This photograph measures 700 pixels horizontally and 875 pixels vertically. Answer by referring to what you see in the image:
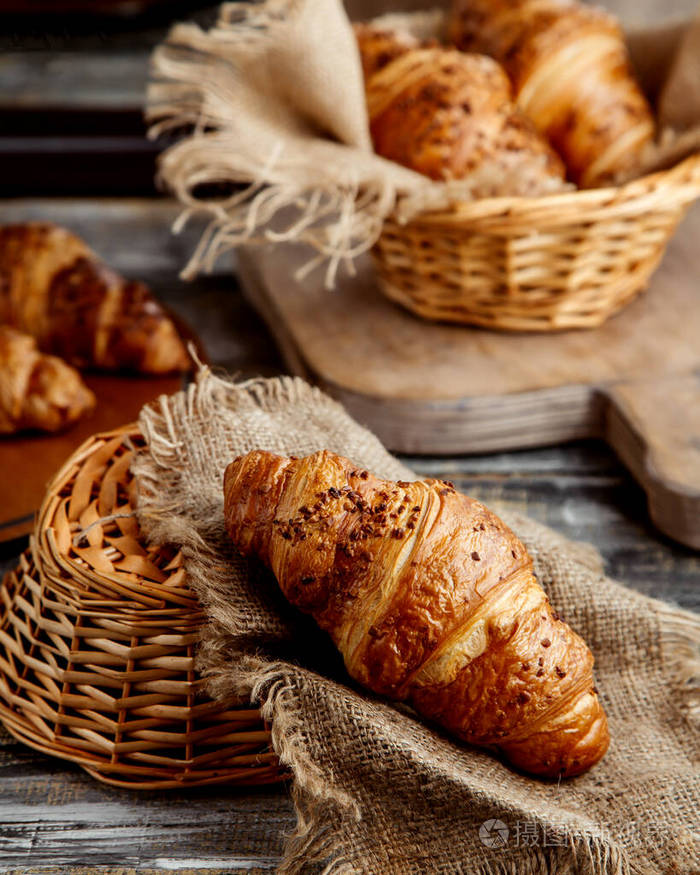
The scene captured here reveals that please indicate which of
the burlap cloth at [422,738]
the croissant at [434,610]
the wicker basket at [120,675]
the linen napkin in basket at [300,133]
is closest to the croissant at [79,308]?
the linen napkin in basket at [300,133]

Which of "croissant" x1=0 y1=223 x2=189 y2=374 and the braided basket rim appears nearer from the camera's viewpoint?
the braided basket rim

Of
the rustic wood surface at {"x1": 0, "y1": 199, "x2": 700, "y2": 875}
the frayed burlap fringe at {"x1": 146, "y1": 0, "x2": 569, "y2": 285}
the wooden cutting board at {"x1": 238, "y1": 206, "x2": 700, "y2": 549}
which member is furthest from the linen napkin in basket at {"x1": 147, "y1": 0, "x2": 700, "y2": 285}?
the rustic wood surface at {"x1": 0, "y1": 199, "x2": 700, "y2": 875}

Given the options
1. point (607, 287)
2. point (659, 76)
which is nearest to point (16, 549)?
point (607, 287)

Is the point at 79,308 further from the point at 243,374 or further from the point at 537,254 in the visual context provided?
the point at 537,254

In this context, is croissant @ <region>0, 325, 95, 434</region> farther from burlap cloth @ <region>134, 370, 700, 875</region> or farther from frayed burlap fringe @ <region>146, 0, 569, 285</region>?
burlap cloth @ <region>134, 370, 700, 875</region>

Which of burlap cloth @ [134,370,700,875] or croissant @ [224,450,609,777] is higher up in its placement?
croissant @ [224,450,609,777]

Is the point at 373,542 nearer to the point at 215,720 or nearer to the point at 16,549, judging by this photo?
the point at 215,720

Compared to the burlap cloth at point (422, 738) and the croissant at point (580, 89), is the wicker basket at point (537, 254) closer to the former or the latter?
the croissant at point (580, 89)
